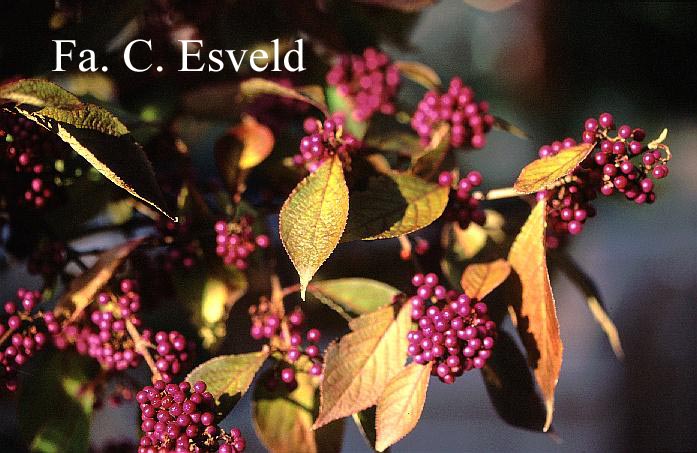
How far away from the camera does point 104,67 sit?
707mm

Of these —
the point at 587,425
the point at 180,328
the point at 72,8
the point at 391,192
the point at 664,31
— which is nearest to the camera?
the point at 391,192

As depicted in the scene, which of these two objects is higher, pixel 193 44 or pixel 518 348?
pixel 193 44

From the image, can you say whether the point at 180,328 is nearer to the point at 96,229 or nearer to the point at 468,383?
the point at 96,229

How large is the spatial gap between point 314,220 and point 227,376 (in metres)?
0.14

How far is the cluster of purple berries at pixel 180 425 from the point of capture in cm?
46

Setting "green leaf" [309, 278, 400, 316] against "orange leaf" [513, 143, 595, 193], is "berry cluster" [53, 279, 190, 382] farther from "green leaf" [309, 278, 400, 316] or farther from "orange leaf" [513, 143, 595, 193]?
"orange leaf" [513, 143, 595, 193]

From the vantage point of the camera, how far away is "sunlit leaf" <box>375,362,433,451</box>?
1.62ft

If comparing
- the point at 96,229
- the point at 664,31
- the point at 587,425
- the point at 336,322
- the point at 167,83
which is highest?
the point at 664,31

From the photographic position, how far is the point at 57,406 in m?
0.63

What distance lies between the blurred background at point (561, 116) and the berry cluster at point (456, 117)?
0.12 metres

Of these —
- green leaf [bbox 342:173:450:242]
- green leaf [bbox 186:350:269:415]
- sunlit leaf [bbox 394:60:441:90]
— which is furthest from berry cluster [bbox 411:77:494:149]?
green leaf [bbox 186:350:269:415]

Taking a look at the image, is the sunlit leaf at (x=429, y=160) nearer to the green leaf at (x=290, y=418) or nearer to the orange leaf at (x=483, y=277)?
the orange leaf at (x=483, y=277)

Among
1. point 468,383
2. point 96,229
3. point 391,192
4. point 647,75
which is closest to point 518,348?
point 391,192

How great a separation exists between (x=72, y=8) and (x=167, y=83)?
0.12m
